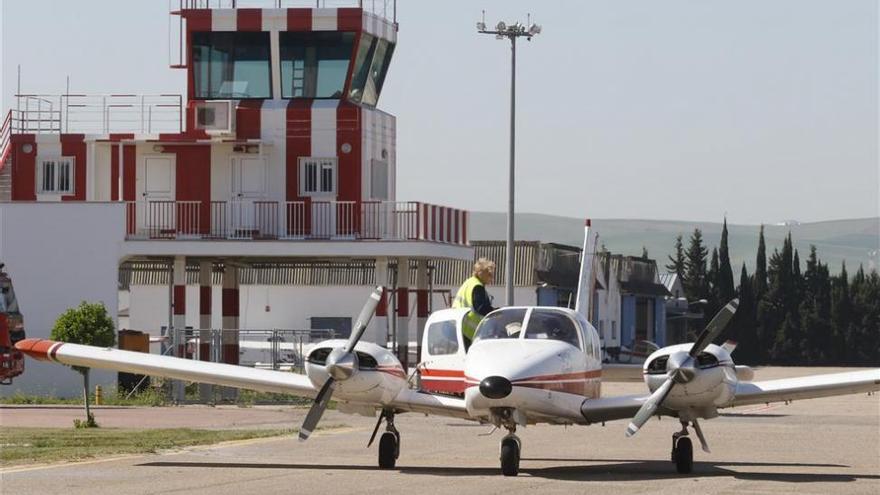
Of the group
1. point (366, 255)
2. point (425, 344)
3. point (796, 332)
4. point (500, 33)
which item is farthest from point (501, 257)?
point (425, 344)

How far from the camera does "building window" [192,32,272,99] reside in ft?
142

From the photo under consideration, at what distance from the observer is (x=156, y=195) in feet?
145

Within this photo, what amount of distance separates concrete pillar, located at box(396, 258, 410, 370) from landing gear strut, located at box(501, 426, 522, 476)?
24771 mm

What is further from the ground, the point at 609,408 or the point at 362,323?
the point at 362,323

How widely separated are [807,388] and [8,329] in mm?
24903

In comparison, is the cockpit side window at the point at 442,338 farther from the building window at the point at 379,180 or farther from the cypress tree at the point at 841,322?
the cypress tree at the point at 841,322

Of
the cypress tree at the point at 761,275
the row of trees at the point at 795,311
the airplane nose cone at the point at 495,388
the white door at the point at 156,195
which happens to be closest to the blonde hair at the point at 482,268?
the airplane nose cone at the point at 495,388

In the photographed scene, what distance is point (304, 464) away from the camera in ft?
71.7

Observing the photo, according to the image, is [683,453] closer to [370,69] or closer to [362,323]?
[362,323]

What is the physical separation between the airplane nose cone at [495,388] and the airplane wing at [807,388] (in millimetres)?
3745

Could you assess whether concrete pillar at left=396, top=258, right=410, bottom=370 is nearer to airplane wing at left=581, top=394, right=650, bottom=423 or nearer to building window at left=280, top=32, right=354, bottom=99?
building window at left=280, top=32, right=354, bottom=99

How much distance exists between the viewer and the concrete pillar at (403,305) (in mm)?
44719

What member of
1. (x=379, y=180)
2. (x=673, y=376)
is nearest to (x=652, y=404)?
(x=673, y=376)

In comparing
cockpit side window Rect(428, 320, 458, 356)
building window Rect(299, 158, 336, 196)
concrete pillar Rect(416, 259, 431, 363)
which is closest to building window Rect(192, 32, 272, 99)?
building window Rect(299, 158, 336, 196)
